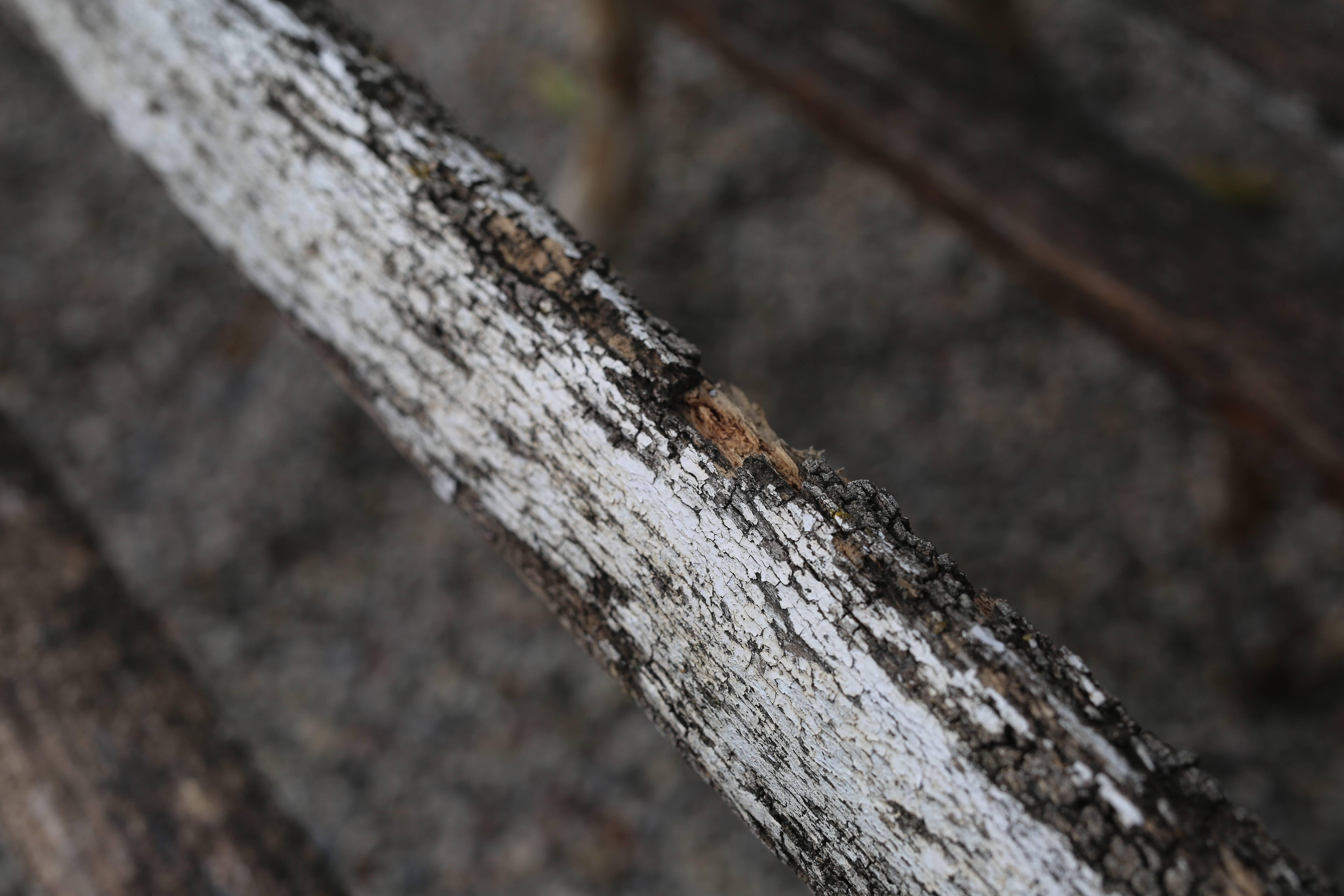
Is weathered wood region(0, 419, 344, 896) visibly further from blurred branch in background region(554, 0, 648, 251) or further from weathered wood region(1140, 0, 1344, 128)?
weathered wood region(1140, 0, 1344, 128)

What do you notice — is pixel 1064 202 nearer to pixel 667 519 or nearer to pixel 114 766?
pixel 667 519

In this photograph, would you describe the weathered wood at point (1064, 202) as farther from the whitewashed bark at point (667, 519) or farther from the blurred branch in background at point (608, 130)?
the whitewashed bark at point (667, 519)

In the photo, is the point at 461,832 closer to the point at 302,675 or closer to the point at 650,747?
the point at 650,747

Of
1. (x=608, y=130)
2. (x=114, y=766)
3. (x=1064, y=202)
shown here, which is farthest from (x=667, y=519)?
(x=608, y=130)

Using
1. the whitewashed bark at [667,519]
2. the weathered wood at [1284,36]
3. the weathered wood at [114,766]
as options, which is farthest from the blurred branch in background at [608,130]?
the whitewashed bark at [667,519]

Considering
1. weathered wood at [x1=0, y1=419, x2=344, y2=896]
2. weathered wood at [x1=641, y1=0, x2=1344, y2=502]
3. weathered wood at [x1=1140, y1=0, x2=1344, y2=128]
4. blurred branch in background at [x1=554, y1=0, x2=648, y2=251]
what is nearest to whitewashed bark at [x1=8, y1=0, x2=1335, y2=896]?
weathered wood at [x1=0, y1=419, x2=344, y2=896]

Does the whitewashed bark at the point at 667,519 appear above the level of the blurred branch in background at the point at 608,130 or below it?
below

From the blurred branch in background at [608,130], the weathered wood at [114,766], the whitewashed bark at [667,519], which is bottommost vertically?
the weathered wood at [114,766]
